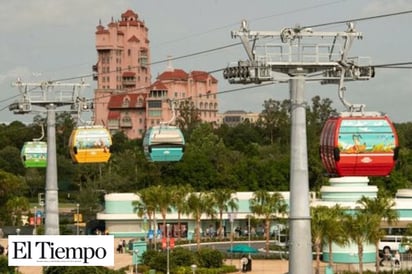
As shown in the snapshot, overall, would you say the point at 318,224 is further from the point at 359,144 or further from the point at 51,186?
the point at 359,144

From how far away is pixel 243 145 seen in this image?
462 feet

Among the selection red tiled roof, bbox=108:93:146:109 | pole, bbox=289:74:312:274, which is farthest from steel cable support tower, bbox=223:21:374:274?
red tiled roof, bbox=108:93:146:109

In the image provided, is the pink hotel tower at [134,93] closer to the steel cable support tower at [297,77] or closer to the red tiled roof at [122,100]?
the red tiled roof at [122,100]

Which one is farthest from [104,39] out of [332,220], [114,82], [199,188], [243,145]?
[332,220]

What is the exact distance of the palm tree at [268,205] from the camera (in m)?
78.1

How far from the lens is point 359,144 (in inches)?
1000

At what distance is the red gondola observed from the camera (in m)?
25.2

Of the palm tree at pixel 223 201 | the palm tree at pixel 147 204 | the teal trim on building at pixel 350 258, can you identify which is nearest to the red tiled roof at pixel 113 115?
the palm tree at pixel 147 204

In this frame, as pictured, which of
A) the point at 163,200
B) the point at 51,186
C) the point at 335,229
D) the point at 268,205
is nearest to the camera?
the point at 51,186

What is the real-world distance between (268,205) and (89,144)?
36.9 m

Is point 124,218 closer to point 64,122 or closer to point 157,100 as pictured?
point 64,122

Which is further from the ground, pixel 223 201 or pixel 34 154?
pixel 34 154

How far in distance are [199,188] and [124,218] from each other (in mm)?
19778

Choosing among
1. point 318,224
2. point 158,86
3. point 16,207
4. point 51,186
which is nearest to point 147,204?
point 16,207
